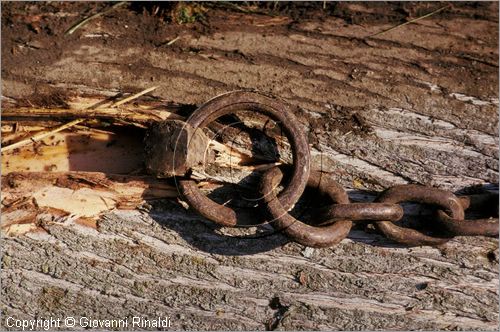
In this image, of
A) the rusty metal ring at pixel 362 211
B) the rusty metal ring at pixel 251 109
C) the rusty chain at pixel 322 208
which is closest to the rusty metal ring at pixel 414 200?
the rusty chain at pixel 322 208

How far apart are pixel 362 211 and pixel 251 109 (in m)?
0.74

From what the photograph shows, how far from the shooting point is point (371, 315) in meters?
2.96

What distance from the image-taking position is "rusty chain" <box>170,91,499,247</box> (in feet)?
8.68

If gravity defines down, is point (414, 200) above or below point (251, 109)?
below

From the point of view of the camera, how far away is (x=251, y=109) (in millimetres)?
2756

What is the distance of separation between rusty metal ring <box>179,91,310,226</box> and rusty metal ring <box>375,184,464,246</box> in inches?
17.0

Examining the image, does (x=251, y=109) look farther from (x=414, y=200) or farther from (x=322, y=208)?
(x=414, y=200)

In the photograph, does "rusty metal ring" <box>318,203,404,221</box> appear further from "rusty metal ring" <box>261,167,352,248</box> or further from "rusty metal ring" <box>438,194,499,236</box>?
"rusty metal ring" <box>438,194,499,236</box>

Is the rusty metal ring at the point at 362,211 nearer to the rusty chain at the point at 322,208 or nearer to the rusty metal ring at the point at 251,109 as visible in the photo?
the rusty chain at the point at 322,208

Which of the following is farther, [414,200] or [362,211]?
[414,200]

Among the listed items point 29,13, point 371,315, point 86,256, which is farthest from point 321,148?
point 29,13

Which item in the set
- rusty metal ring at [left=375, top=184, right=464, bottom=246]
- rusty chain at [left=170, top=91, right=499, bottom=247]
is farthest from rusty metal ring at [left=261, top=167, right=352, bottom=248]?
rusty metal ring at [left=375, top=184, right=464, bottom=246]

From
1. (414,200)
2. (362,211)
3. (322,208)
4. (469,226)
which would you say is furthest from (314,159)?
(469,226)

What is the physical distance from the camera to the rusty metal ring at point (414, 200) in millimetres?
2717
